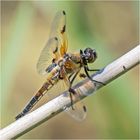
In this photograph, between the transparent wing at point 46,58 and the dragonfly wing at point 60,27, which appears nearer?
the transparent wing at point 46,58

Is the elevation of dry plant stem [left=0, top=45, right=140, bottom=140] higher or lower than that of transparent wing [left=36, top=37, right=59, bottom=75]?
lower

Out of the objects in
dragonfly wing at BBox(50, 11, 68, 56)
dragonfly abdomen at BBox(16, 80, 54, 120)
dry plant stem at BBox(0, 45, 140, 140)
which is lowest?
dry plant stem at BBox(0, 45, 140, 140)

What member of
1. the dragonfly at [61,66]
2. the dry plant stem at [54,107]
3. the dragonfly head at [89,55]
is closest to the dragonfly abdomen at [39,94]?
the dragonfly at [61,66]

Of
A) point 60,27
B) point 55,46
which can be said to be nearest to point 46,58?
point 55,46

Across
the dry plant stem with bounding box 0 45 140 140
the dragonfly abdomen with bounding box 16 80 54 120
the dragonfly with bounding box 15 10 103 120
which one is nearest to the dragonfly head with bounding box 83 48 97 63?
the dragonfly with bounding box 15 10 103 120

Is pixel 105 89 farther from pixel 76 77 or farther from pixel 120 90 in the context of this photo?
pixel 76 77

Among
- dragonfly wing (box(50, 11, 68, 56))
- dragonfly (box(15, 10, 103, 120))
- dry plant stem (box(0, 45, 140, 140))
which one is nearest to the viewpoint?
dry plant stem (box(0, 45, 140, 140))

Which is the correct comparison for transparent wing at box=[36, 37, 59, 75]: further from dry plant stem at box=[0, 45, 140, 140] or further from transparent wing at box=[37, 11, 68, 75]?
dry plant stem at box=[0, 45, 140, 140]

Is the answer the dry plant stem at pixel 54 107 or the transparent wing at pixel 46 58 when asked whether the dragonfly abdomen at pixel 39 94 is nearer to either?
the transparent wing at pixel 46 58
